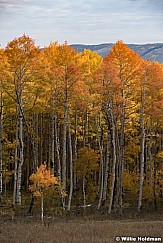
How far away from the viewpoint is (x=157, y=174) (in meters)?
32.7

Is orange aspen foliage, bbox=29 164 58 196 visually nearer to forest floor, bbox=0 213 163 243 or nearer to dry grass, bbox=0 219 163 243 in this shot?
forest floor, bbox=0 213 163 243

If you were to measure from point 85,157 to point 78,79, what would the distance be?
603cm

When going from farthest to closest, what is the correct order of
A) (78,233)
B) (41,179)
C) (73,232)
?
(41,179) → (73,232) → (78,233)

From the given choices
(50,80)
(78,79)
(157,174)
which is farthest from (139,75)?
(157,174)

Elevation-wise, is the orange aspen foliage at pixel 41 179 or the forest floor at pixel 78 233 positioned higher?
the orange aspen foliage at pixel 41 179
